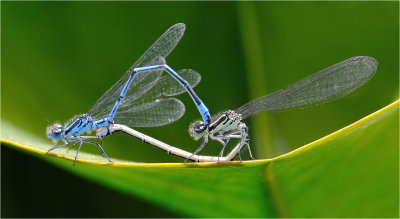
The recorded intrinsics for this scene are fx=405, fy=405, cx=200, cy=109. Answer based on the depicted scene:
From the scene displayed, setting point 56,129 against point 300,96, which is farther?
point 56,129

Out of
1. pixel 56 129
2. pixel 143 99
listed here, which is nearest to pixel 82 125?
pixel 56 129

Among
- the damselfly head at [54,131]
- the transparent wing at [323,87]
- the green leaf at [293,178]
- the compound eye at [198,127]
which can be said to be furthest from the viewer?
the damselfly head at [54,131]

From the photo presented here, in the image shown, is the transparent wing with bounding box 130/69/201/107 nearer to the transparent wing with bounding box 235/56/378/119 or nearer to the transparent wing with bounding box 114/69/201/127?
the transparent wing with bounding box 114/69/201/127

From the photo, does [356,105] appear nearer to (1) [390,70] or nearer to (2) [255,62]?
(1) [390,70]

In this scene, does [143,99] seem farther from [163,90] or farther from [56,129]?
[56,129]

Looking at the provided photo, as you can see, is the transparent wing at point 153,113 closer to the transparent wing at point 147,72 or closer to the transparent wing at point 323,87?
the transparent wing at point 147,72

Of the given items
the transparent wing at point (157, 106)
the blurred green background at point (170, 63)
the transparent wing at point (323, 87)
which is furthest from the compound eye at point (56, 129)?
the transparent wing at point (323, 87)
